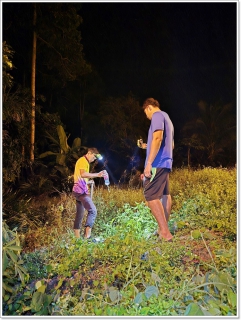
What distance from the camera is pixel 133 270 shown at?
417 cm

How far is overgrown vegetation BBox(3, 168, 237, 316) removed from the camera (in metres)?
3.81

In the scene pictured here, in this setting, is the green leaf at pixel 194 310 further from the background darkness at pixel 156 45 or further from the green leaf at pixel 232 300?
the background darkness at pixel 156 45

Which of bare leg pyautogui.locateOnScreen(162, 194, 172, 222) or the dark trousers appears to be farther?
the dark trousers

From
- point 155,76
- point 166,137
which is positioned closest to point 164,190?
point 166,137

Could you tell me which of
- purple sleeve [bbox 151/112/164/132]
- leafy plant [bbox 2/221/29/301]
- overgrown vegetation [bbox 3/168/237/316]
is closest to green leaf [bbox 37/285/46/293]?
overgrown vegetation [bbox 3/168/237/316]

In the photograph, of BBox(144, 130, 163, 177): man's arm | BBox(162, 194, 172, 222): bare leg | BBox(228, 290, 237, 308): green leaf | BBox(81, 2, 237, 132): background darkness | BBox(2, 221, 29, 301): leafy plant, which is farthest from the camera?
BBox(81, 2, 237, 132): background darkness

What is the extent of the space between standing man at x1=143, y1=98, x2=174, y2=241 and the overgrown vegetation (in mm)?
316

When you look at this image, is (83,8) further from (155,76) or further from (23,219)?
(23,219)

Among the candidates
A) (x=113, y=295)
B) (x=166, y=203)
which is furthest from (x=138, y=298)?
(x=166, y=203)

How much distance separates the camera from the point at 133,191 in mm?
7078

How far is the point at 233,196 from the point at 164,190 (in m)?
1.20

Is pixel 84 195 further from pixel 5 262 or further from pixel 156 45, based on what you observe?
pixel 156 45

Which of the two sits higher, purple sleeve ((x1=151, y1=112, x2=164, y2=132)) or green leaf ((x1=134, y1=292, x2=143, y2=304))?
purple sleeve ((x1=151, y1=112, x2=164, y2=132))

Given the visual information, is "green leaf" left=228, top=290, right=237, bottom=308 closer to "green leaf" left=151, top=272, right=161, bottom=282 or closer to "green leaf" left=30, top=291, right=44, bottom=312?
"green leaf" left=151, top=272, right=161, bottom=282
